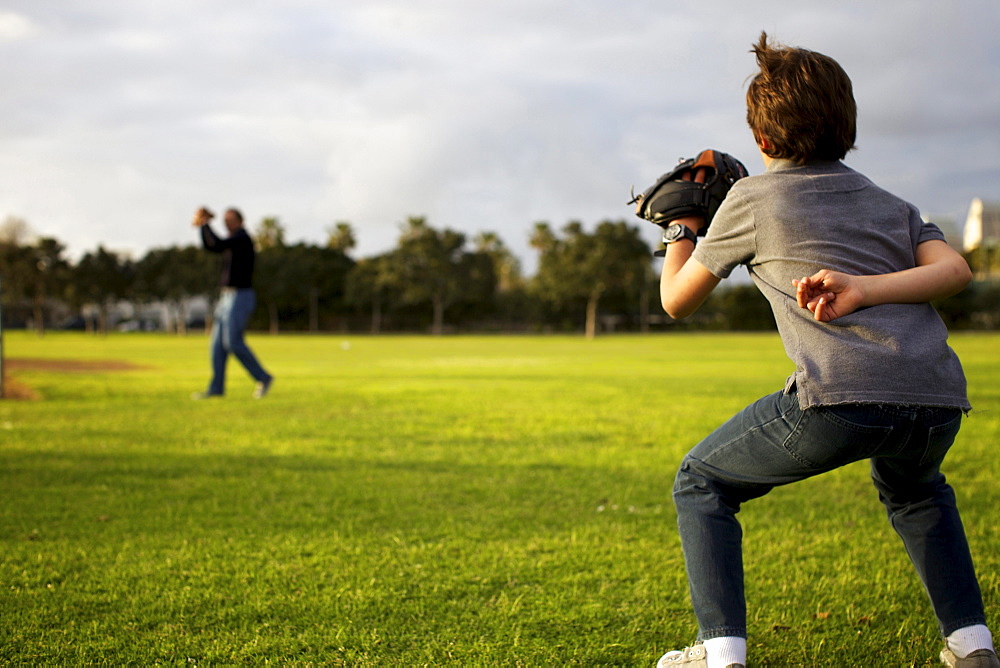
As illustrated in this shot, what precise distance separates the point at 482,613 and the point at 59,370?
55.8 feet

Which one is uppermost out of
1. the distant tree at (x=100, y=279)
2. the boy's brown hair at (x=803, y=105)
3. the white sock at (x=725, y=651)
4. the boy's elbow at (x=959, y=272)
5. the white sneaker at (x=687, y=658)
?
the distant tree at (x=100, y=279)

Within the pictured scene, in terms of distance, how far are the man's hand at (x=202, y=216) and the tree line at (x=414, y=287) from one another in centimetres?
5551

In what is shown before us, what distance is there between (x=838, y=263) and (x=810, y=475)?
24.4 inches

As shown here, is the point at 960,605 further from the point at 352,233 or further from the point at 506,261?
the point at 506,261

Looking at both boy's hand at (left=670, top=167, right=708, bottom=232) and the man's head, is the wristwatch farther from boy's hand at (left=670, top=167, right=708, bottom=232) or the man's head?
the man's head

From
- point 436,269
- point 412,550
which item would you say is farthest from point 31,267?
point 412,550

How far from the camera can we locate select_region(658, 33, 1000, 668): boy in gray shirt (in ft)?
6.79

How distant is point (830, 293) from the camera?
2059mm

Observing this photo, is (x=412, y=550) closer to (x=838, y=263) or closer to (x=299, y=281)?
(x=838, y=263)

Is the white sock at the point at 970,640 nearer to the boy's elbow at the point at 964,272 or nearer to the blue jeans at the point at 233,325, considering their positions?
the boy's elbow at the point at 964,272

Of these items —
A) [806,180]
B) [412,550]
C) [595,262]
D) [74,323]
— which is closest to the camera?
[806,180]

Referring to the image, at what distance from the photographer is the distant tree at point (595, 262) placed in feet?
210

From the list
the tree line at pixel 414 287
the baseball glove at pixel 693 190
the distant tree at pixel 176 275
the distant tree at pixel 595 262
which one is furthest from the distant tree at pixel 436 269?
the baseball glove at pixel 693 190

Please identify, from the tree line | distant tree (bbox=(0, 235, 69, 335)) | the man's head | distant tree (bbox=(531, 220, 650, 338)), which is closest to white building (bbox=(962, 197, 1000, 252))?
the tree line
